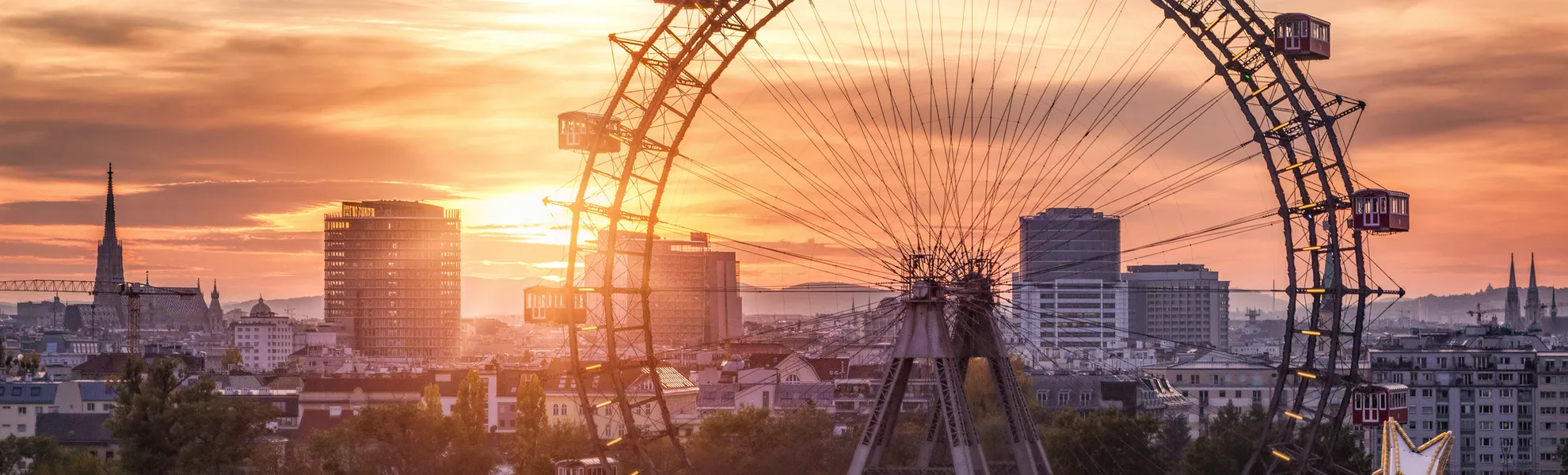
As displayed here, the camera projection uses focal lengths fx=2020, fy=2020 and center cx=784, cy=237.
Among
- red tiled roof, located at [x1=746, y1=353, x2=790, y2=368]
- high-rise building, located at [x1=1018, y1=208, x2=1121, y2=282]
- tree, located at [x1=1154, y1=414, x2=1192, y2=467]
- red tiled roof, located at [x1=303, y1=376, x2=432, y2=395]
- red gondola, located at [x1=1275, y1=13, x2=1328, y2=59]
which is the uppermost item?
red gondola, located at [x1=1275, y1=13, x2=1328, y2=59]

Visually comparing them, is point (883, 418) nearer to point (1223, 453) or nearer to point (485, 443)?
point (1223, 453)

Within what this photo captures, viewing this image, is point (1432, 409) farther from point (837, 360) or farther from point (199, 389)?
point (199, 389)

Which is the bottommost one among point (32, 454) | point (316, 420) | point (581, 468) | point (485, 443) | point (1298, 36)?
point (316, 420)

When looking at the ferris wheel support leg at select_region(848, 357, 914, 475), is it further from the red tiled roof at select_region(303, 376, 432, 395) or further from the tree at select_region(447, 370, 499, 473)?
the red tiled roof at select_region(303, 376, 432, 395)

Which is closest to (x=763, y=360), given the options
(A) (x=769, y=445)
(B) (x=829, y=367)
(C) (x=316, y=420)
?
(B) (x=829, y=367)

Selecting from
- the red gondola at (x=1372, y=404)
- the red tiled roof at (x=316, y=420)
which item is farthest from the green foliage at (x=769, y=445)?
the red tiled roof at (x=316, y=420)

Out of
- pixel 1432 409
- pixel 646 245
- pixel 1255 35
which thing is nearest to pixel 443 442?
pixel 646 245

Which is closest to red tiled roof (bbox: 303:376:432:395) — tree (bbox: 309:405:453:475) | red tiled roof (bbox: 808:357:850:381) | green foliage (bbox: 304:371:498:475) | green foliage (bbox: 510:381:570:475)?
red tiled roof (bbox: 808:357:850:381)
